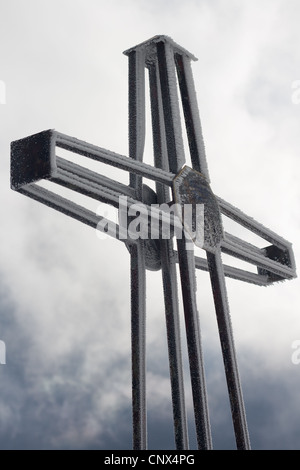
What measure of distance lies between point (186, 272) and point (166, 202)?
0.56 meters

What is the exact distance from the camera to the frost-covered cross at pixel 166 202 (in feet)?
12.1

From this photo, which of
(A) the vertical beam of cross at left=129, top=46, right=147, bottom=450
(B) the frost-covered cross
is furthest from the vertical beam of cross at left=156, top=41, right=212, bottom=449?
(A) the vertical beam of cross at left=129, top=46, right=147, bottom=450

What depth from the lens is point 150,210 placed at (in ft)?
13.0

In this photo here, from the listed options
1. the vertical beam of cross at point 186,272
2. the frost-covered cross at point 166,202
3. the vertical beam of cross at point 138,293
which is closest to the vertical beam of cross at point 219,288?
the frost-covered cross at point 166,202

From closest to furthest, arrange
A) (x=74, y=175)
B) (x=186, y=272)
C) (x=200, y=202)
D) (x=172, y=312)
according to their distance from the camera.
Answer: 1. (x=74, y=175)
2. (x=186, y=272)
3. (x=172, y=312)
4. (x=200, y=202)

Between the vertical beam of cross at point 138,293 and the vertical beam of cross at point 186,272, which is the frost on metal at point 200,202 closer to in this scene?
the vertical beam of cross at point 186,272

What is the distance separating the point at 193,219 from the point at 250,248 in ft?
2.82

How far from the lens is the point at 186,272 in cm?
399

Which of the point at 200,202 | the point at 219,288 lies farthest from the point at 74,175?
the point at 219,288

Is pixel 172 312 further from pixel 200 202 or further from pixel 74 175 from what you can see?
pixel 74 175

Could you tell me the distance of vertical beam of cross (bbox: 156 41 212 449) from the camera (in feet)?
12.4
